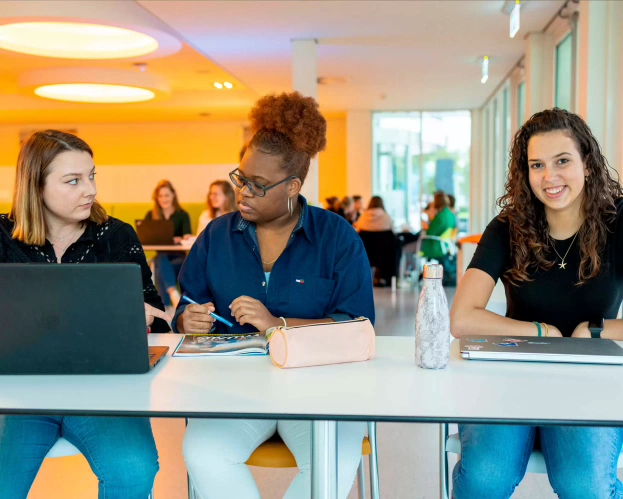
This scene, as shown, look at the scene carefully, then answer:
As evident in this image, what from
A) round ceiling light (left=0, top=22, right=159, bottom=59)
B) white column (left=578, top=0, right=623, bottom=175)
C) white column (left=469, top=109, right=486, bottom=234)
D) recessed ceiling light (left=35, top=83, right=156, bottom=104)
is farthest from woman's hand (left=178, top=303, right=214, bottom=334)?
white column (left=469, top=109, right=486, bottom=234)

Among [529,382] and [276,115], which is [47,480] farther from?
[529,382]

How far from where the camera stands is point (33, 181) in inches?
75.4

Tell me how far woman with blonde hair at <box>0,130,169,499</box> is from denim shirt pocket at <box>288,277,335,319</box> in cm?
37

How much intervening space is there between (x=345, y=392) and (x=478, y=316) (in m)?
0.65

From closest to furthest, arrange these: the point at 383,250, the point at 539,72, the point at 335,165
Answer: the point at 539,72
the point at 383,250
the point at 335,165

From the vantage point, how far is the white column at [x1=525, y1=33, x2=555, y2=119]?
612cm

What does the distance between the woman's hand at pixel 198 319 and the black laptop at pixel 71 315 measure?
0.46m

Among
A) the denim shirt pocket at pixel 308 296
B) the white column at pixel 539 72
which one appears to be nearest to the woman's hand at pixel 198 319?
the denim shirt pocket at pixel 308 296

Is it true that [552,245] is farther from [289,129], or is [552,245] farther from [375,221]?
[375,221]

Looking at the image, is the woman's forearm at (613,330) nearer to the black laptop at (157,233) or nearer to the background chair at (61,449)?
the background chair at (61,449)

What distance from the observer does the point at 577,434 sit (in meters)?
1.48

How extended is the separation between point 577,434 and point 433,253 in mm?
7344

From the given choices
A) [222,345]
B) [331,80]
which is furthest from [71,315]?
[331,80]

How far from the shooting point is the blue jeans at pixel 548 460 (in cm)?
147
